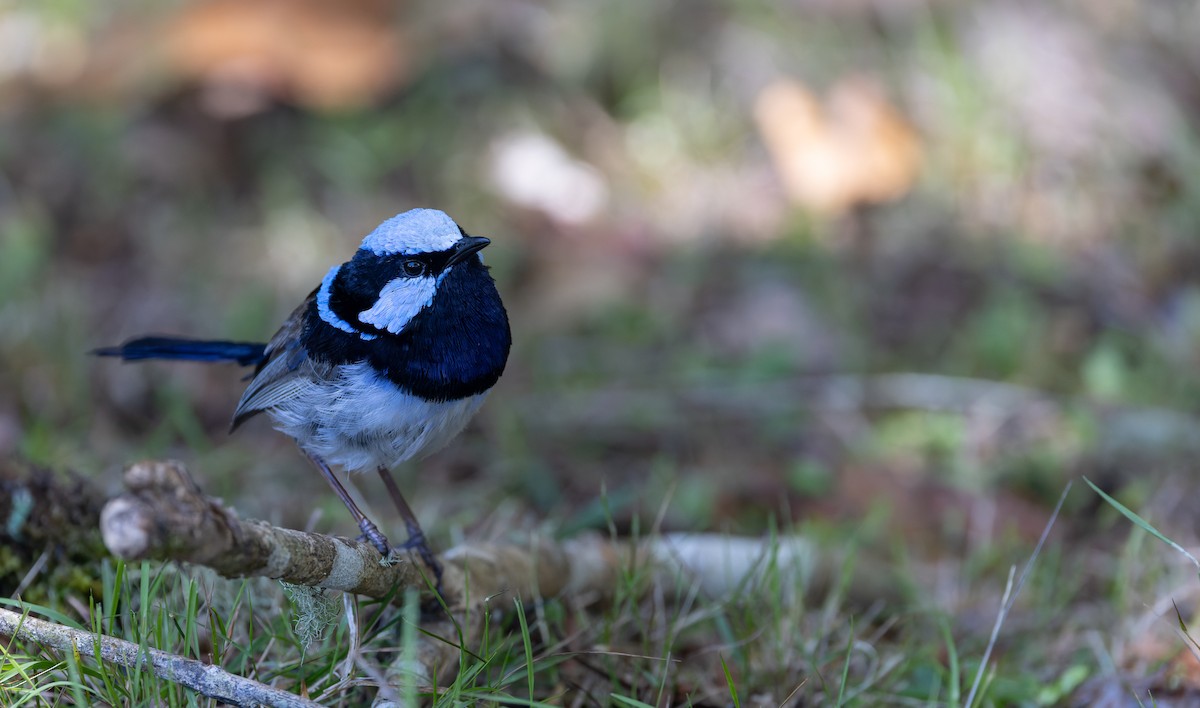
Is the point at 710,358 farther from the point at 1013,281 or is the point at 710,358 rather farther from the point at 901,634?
the point at 901,634

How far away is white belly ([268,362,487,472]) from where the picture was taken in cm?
275

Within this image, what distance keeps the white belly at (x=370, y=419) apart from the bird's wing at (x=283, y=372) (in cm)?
4

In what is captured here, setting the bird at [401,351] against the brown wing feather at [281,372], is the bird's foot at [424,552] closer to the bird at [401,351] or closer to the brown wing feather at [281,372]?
the bird at [401,351]

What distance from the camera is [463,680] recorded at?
220 centimetres

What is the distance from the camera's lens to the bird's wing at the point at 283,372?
116 inches

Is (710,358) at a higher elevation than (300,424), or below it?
below

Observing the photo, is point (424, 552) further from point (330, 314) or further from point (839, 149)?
point (839, 149)

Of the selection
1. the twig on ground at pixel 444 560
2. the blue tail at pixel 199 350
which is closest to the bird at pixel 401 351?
the twig on ground at pixel 444 560

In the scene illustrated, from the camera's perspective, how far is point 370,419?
2.77 m

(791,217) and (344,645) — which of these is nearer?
(344,645)

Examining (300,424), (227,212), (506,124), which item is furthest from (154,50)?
(300,424)

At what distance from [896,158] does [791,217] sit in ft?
2.01

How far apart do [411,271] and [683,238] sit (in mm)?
3258

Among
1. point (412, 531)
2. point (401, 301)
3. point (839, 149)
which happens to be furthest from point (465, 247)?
point (839, 149)
